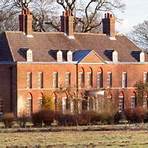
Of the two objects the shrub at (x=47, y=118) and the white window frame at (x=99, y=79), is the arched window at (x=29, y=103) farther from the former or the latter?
the shrub at (x=47, y=118)

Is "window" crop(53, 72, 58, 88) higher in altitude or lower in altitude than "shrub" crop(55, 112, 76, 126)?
higher

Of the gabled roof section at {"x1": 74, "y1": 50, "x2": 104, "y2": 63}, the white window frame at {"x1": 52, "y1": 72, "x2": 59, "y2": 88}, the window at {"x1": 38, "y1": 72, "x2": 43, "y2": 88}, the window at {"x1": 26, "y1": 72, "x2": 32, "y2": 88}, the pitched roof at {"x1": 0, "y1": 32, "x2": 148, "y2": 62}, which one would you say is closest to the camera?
the window at {"x1": 26, "y1": 72, "x2": 32, "y2": 88}

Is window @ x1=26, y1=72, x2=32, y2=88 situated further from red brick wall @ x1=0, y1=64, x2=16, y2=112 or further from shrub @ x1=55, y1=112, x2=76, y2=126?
shrub @ x1=55, y1=112, x2=76, y2=126

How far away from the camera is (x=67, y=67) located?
248 feet

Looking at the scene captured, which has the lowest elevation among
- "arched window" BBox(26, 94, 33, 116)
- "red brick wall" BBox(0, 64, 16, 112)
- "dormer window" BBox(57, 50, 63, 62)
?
"arched window" BBox(26, 94, 33, 116)

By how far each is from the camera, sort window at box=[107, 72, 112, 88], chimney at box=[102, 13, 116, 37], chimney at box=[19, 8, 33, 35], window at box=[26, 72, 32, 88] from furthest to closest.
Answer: chimney at box=[102, 13, 116, 37] < window at box=[107, 72, 112, 88] < chimney at box=[19, 8, 33, 35] < window at box=[26, 72, 32, 88]

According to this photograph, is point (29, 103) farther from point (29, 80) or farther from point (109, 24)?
point (109, 24)

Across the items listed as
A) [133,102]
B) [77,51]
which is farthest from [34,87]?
[133,102]

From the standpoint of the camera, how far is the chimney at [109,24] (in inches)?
3238

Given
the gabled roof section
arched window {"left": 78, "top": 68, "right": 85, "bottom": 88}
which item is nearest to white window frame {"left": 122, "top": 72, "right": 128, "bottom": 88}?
the gabled roof section

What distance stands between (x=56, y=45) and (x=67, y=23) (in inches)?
127

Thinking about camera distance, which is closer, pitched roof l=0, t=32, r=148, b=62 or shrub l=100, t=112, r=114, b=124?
shrub l=100, t=112, r=114, b=124

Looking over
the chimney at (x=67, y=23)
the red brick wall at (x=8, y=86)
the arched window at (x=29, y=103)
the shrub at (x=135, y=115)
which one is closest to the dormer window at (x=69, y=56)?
the chimney at (x=67, y=23)

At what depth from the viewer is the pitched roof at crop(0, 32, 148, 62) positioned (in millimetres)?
73312
